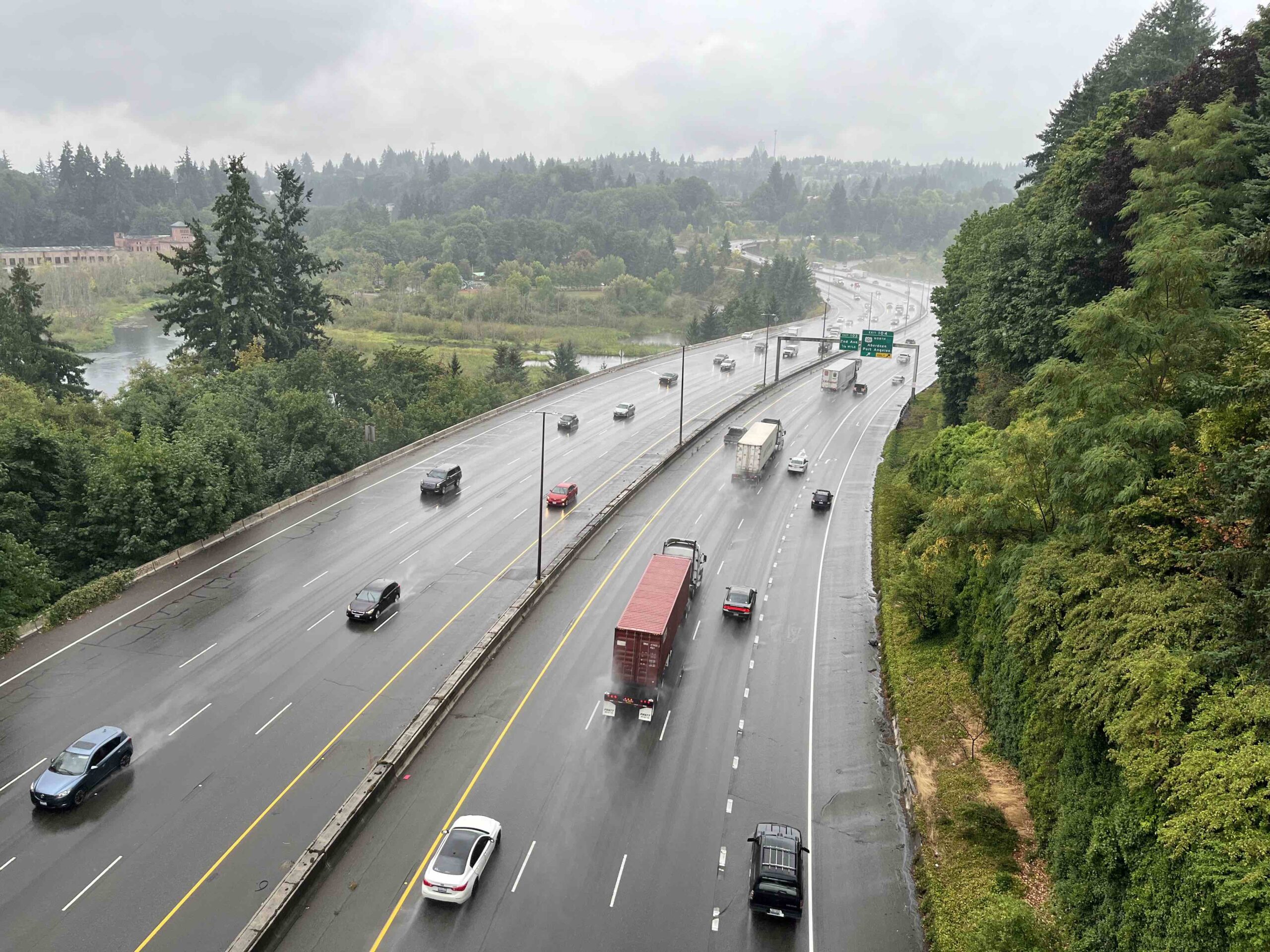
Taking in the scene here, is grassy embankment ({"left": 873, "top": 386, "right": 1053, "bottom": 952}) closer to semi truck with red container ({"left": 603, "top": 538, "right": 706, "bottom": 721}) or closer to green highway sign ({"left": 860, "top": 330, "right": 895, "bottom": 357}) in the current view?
semi truck with red container ({"left": 603, "top": 538, "right": 706, "bottom": 721})

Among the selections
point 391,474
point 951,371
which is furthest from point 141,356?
point 951,371

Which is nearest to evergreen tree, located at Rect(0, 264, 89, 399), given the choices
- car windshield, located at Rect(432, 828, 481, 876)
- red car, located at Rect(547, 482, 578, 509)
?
red car, located at Rect(547, 482, 578, 509)

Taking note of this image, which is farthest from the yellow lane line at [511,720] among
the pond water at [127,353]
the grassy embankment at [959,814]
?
the pond water at [127,353]

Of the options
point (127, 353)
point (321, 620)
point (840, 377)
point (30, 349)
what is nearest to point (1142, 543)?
point (321, 620)

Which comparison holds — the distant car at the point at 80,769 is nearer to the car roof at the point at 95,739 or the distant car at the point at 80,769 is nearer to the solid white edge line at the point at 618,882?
the car roof at the point at 95,739

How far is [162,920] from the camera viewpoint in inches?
858

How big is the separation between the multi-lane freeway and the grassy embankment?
861 cm

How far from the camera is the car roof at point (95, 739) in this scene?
2647 centimetres

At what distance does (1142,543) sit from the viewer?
23781 millimetres

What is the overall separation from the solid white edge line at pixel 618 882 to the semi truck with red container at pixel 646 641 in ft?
24.6

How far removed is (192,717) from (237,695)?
1834mm

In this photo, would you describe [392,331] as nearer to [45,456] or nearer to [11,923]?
[45,456]

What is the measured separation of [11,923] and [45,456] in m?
33.4

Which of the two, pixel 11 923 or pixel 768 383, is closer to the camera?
pixel 11 923
